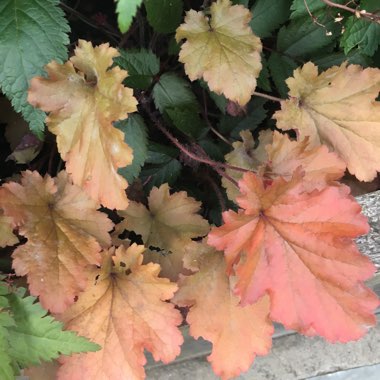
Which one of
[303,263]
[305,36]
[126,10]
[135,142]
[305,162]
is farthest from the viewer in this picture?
[305,36]

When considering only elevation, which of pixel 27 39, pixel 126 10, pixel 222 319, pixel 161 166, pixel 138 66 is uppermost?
pixel 126 10

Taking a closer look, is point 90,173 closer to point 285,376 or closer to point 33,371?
point 33,371

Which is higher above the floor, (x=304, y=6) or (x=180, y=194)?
(x=304, y=6)

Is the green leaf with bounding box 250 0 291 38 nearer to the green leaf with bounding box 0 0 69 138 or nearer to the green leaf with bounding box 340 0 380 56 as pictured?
the green leaf with bounding box 340 0 380 56

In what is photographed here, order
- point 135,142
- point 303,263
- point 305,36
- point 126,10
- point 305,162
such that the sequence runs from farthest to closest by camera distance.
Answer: point 305,36 < point 135,142 < point 305,162 < point 303,263 < point 126,10

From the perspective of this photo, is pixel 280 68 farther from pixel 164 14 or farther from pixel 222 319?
pixel 222 319

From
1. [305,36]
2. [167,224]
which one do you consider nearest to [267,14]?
[305,36]

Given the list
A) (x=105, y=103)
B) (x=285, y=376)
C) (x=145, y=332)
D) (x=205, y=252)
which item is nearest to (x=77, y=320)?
(x=145, y=332)
